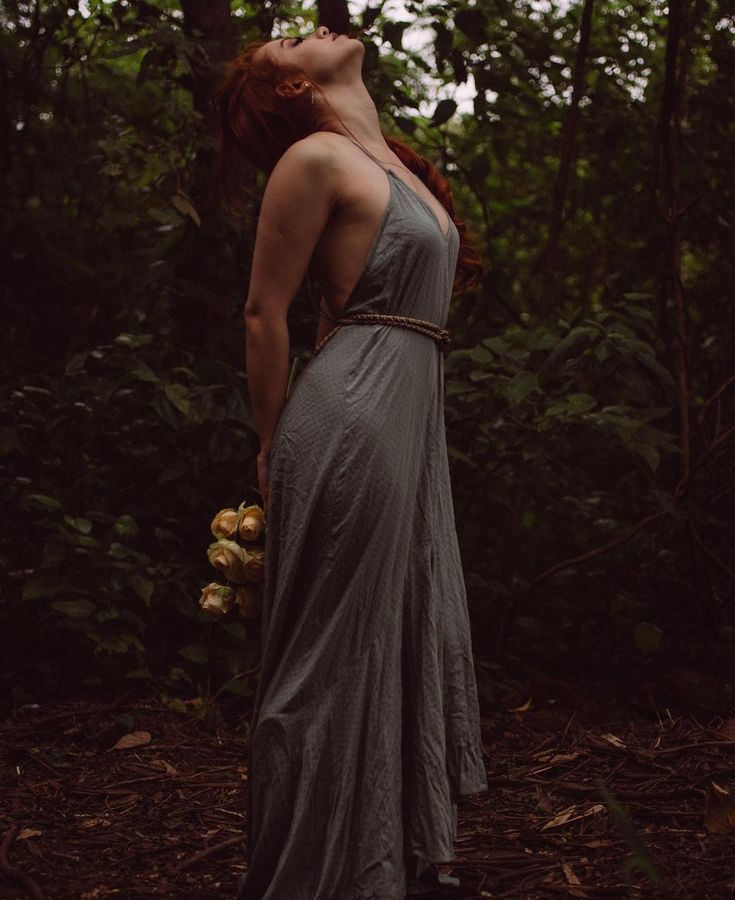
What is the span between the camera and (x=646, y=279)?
4.99 metres

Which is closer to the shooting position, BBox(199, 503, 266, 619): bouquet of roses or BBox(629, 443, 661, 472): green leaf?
BBox(199, 503, 266, 619): bouquet of roses

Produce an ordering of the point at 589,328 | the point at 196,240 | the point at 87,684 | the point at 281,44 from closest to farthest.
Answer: the point at 281,44 → the point at 589,328 → the point at 87,684 → the point at 196,240

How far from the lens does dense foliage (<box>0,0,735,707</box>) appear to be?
3766mm

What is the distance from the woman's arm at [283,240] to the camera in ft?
6.72

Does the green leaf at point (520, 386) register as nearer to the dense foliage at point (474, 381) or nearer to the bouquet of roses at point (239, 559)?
the dense foliage at point (474, 381)

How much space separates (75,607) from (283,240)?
6.62 feet

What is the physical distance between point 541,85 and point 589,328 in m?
1.77

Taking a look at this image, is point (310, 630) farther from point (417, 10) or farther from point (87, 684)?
point (417, 10)

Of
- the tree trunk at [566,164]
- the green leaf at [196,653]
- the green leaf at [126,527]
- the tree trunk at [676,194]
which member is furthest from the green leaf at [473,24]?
the green leaf at [196,653]

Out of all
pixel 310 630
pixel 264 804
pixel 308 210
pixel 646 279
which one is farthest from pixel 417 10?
pixel 264 804

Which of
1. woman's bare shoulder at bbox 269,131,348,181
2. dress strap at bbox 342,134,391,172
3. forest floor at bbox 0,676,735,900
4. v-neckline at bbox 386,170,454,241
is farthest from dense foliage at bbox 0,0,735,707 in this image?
woman's bare shoulder at bbox 269,131,348,181

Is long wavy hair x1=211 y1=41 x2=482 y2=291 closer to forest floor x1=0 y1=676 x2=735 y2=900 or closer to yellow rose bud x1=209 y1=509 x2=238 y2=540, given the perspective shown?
yellow rose bud x1=209 y1=509 x2=238 y2=540

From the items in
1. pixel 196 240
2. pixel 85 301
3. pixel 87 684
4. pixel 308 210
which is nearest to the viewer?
pixel 308 210

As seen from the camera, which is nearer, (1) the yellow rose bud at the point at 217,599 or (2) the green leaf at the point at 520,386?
(1) the yellow rose bud at the point at 217,599
